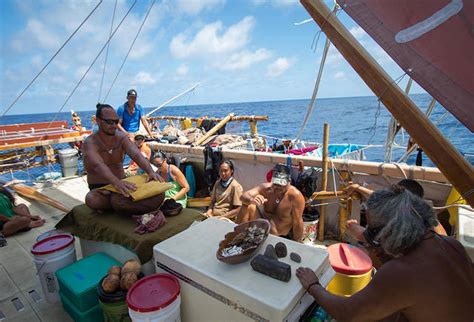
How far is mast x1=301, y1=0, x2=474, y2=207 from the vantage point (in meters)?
1.43

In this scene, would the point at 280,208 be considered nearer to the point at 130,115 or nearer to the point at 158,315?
the point at 158,315

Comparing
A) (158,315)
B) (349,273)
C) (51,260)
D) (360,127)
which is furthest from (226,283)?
(360,127)

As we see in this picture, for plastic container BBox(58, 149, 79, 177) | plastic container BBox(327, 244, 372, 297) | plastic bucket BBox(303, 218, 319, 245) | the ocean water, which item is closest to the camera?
plastic container BBox(327, 244, 372, 297)

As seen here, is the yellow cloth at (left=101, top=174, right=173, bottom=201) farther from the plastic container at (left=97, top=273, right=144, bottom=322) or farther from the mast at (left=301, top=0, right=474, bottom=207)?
the mast at (left=301, top=0, right=474, bottom=207)

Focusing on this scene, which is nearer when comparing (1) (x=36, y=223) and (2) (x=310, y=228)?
(2) (x=310, y=228)

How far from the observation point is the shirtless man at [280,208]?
126 inches

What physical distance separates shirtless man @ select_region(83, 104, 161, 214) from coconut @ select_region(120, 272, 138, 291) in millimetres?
644

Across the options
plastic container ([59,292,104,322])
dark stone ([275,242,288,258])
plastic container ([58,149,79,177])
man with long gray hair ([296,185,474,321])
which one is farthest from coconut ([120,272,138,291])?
plastic container ([58,149,79,177])

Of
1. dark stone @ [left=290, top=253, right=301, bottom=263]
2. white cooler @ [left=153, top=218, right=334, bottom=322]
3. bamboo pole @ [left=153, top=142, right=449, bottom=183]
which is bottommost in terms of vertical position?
white cooler @ [left=153, top=218, right=334, bottom=322]

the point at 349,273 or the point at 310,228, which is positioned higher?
the point at 349,273

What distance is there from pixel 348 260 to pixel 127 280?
1.66 m

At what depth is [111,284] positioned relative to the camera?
1.79 meters

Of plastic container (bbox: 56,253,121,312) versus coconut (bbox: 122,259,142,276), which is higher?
coconut (bbox: 122,259,142,276)

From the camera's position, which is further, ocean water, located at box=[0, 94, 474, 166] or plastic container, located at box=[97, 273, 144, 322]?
ocean water, located at box=[0, 94, 474, 166]
